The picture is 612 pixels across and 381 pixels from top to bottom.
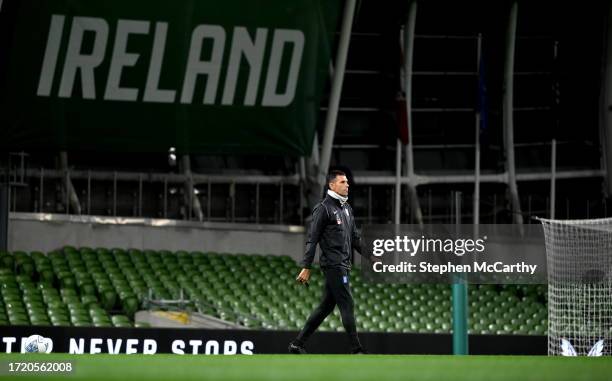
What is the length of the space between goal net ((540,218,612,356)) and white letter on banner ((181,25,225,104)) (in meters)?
9.85

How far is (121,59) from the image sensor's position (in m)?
21.9

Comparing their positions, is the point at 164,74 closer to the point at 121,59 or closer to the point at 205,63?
the point at 205,63

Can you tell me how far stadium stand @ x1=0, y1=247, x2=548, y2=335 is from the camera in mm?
19203

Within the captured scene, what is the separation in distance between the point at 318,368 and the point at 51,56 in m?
14.8

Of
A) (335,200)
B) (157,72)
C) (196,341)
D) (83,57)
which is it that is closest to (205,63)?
(157,72)

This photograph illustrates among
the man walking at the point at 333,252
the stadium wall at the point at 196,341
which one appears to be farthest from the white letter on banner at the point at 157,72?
the man walking at the point at 333,252

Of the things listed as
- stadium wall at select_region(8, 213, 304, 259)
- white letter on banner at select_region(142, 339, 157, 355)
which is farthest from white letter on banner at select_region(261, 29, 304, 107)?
white letter on banner at select_region(142, 339, 157, 355)

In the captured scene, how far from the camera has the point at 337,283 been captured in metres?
9.66

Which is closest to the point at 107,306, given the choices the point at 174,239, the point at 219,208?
the point at 174,239

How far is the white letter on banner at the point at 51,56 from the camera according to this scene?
21516mm

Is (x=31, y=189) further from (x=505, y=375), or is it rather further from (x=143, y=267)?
(x=505, y=375)

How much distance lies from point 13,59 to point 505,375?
15163mm

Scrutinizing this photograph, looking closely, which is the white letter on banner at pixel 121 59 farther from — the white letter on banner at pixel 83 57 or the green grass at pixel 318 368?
the green grass at pixel 318 368

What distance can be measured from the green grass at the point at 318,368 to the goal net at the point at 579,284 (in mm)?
2907
